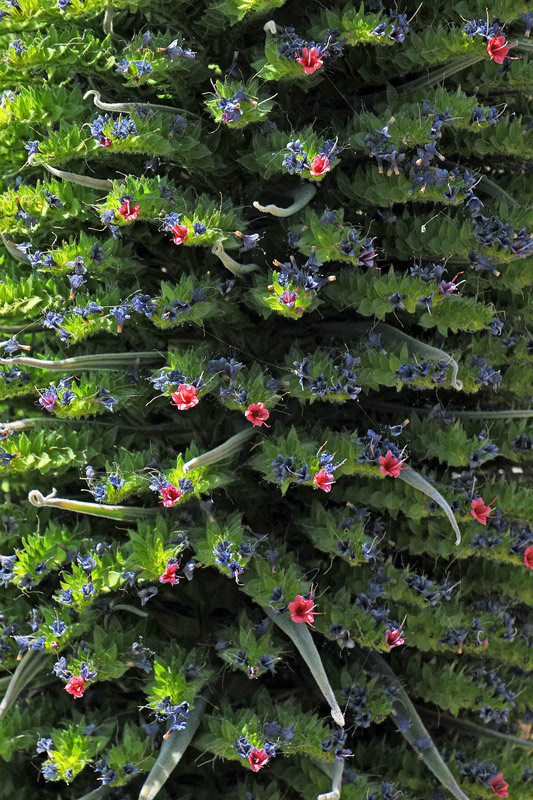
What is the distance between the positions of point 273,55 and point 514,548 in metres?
1.32

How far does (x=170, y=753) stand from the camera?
6.54 feet

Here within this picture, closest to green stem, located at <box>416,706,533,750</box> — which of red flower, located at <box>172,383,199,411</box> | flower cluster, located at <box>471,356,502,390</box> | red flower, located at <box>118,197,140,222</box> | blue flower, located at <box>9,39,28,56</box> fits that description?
flower cluster, located at <box>471,356,502,390</box>

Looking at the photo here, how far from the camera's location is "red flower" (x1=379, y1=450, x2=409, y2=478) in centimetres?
204

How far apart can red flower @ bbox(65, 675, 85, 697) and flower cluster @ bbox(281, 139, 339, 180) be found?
1.23 m

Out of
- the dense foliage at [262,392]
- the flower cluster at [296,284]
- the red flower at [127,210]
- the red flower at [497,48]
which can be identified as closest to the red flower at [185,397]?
the dense foliage at [262,392]

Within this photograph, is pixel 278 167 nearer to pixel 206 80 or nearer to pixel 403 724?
pixel 206 80

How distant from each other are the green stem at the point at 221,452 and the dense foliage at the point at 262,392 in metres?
0.02

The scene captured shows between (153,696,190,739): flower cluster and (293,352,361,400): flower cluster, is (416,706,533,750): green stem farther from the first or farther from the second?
(293,352,361,400): flower cluster

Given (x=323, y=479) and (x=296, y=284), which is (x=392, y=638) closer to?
(x=323, y=479)

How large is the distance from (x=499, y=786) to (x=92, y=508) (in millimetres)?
1274

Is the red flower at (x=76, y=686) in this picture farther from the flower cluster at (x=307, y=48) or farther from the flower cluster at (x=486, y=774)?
the flower cluster at (x=307, y=48)

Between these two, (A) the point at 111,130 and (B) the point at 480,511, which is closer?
(A) the point at 111,130

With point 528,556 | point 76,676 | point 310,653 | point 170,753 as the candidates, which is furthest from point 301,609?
point 528,556

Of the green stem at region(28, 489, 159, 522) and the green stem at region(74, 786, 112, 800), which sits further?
the green stem at region(74, 786, 112, 800)
